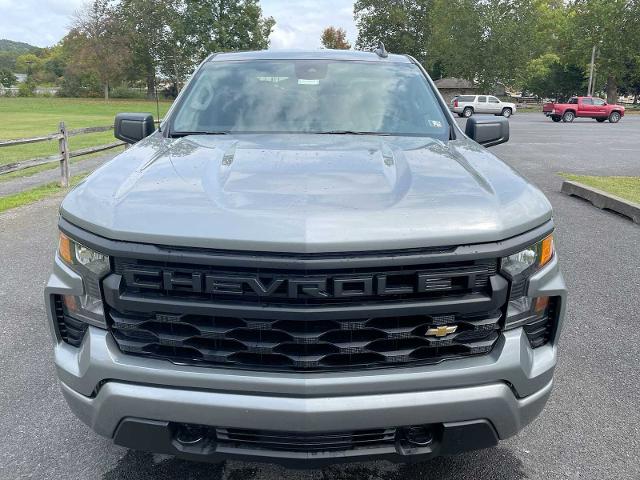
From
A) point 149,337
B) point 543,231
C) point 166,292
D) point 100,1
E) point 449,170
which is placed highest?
point 100,1

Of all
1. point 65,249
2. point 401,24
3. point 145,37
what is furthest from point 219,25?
point 65,249

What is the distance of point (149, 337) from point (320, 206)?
30.0 inches

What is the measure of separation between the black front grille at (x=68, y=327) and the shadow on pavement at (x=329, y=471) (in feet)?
2.45

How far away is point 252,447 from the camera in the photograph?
6.37 ft

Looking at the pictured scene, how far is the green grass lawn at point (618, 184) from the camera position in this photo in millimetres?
8733

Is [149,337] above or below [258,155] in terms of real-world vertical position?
below

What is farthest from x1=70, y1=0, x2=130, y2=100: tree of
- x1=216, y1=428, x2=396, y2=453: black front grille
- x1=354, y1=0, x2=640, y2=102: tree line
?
x1=216, y1=428, x2=396, y2=453: black front grille

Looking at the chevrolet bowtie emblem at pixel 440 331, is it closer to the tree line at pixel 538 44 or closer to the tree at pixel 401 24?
the tree line at pixel 538 44

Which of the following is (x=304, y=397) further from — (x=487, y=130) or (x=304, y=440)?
(x=487, y=130)

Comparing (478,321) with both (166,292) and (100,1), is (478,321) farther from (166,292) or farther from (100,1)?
(100,1)

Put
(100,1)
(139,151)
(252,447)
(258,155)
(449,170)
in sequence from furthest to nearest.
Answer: (100,1) < (139,151) < (258,155) < (449,170) < (252,447)

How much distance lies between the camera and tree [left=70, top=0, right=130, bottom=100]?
65.6 metres

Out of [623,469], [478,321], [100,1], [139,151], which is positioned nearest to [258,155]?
[139,151]

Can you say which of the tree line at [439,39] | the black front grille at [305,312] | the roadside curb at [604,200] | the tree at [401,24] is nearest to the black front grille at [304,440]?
the black front grille at [305,312]
